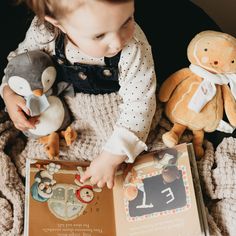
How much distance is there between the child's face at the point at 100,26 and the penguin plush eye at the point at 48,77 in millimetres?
111

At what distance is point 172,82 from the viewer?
3.72ft

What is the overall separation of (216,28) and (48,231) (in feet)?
1.93

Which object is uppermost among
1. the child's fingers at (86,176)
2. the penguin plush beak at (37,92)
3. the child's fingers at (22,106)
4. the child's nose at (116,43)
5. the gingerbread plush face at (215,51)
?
the child's nose at (116,43)

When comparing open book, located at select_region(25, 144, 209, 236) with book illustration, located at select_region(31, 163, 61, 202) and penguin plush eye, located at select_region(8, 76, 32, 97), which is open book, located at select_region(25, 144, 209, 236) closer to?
book illustration, located at select_region(31, 163, 61, 202)

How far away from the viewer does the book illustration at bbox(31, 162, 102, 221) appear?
105 centimetres

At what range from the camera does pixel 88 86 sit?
1092mm

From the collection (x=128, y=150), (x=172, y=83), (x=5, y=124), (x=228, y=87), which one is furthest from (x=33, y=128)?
(x=228, y=87)

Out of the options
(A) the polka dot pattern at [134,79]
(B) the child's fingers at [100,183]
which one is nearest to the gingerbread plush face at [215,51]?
(A) the polka dot pattern at [134,79]

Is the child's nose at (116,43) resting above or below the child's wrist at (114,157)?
above

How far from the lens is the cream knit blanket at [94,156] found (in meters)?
1.07

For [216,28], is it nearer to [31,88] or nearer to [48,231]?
[31,88]

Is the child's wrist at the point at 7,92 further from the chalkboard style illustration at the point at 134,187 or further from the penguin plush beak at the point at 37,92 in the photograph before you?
the chalkboard style illustration at the point at 134,187

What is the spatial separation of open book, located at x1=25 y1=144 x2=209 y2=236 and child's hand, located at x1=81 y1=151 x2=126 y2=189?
0.10 ft

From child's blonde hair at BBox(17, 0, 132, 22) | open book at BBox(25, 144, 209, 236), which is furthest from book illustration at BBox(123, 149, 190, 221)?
child's blonde hair at BBox(17, 0, 132, 22)
